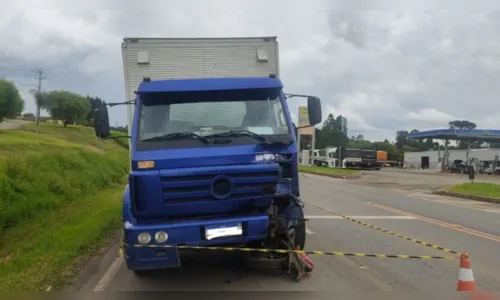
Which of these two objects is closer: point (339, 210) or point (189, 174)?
point (189, 174)

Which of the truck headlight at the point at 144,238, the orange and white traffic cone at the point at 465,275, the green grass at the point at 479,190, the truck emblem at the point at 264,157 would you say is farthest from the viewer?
the green grass at the point at 479,190

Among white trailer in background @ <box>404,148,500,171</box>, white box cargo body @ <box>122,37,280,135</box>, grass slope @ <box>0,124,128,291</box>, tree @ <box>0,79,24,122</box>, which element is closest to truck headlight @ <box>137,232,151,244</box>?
grass slope @ <box>0,124,128,291</box>

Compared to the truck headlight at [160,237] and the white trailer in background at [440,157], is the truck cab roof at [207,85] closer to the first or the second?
the truck headlight at [160,237]

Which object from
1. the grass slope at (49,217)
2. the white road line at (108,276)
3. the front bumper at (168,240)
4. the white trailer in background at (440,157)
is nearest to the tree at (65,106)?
the white trailer in background at (440,157)

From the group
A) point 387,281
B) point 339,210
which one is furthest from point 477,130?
point 387,281

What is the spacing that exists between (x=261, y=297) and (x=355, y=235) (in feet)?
15.3

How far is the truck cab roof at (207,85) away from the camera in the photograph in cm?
605

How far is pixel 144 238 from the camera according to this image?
522cm

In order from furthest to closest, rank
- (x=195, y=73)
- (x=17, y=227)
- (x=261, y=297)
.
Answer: (x=17, y=227) < (x=195, y=73) < (x=261, y=297)

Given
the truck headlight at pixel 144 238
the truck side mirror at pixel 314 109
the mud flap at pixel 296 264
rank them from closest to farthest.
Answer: the truck headlight at pixel 144 238 < the mud flap at pixel 296 264 < the truck side mirror at pixel 314 109

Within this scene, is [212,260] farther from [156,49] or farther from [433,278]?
[156,49]

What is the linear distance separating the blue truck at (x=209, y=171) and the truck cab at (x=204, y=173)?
11 mm

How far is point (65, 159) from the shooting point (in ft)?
75.2

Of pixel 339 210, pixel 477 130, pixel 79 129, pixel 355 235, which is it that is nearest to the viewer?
pixel 355 235
